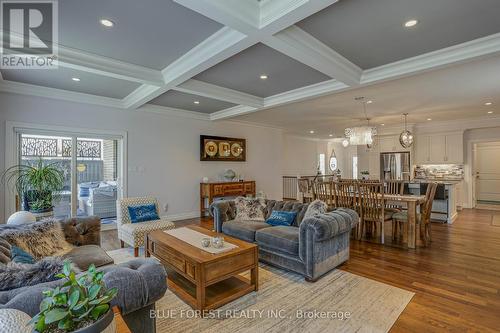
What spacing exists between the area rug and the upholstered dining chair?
1.31m

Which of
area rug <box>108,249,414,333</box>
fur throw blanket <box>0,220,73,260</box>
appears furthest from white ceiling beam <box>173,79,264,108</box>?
area rug <box>108,249,414,333</box>

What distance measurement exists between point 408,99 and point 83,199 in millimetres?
6970

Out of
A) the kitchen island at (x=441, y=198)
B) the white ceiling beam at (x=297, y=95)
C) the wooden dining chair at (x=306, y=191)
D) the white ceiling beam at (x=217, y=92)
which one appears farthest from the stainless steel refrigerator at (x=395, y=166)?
the white ceiling beam at (x=217, y=92)

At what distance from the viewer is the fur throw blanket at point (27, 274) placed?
1362 millimetres

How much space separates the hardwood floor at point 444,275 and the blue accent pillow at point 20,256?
2069 mm

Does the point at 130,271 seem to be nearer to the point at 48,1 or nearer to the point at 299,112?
the point at 48,1

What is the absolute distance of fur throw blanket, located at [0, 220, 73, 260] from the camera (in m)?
2.34

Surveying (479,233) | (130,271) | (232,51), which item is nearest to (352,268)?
(130,271)

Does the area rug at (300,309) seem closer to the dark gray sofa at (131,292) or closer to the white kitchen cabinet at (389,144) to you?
the dark gray sofa at (131,292)

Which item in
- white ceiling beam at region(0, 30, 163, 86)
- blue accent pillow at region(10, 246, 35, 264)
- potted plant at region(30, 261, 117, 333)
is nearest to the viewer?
potted plant at region(30, 261, 117, 333)

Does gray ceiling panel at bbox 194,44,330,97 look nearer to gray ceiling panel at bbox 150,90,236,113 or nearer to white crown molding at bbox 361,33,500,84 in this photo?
white crown molding at bbox 361,33,500,84

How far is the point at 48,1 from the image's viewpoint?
224 centimetres

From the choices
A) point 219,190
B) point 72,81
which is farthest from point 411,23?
point 219,190

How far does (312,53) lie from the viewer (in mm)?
2898
